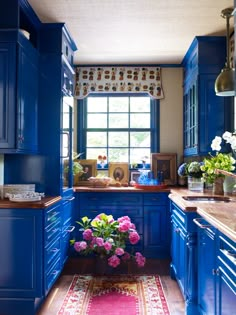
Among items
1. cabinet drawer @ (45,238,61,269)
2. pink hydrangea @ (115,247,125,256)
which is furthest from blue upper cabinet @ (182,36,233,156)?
cabinet drawer @ (45,238,61,269)

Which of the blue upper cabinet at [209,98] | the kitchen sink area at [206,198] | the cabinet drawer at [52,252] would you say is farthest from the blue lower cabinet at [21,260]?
the blue upper cabinet at [209,98]

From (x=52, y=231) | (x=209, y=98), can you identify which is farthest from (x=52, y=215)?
(x=209, y=98)

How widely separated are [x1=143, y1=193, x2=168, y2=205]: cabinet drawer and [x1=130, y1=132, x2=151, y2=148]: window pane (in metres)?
0.93

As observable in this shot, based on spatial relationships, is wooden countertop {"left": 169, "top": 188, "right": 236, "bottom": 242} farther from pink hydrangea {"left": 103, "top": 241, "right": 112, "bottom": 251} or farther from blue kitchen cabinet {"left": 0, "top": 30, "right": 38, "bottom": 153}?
blue kitchen cabinet {"left": 0, "top": 30, "right": 38, "bottom": 153}

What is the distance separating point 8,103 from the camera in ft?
8.84

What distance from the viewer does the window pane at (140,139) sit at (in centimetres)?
466

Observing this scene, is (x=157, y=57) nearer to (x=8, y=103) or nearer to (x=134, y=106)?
(x=134, y=106)

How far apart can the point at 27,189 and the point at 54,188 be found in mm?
263

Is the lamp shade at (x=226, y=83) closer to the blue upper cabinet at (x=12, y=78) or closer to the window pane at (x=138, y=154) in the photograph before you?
the blue upper cabinet at (x=12, y=78)

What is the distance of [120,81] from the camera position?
4.50 metres

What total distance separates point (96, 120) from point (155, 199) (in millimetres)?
1455

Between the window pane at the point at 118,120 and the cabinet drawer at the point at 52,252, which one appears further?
the window pane at the point at 118,120

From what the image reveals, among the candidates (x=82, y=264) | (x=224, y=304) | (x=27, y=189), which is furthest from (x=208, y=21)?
(x=82, y=264)

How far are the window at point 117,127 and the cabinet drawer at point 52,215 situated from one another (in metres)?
1.68
